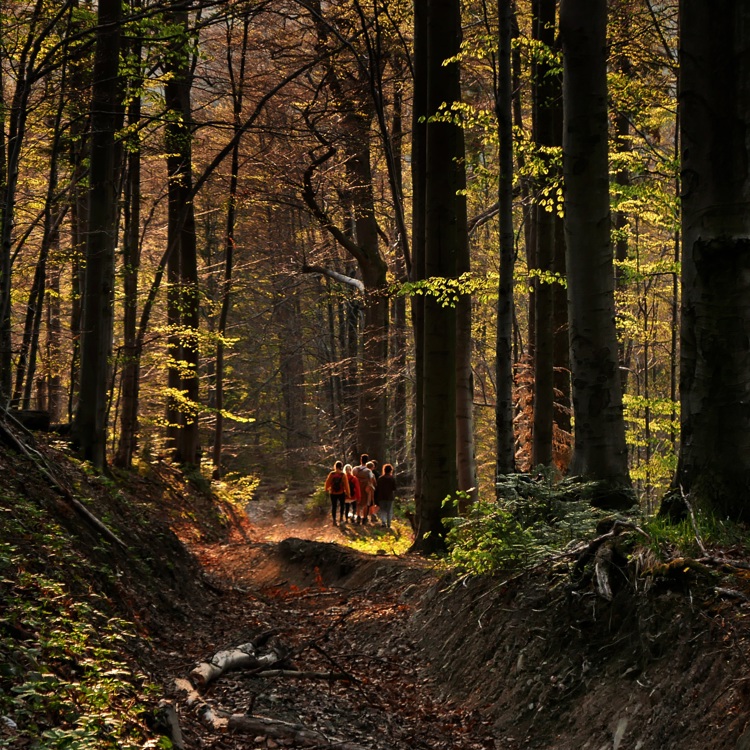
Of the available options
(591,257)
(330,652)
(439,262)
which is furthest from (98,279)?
(591,257)

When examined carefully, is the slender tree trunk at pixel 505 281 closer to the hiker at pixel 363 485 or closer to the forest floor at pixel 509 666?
the forest floor at pixel 509 666

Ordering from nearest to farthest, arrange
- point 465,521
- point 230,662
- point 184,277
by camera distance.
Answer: point 230,662 < point 465,521 < point 184,277

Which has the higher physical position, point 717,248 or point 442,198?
point 442,198

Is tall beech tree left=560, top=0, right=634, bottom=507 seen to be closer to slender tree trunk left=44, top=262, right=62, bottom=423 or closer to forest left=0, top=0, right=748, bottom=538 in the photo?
forest left=0, top=0, right=748, bottom=538

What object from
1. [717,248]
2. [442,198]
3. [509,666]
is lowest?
[509,666]

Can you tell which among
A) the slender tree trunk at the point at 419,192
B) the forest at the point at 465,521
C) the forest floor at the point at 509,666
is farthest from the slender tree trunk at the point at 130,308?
the forest floor at the point at 509,666

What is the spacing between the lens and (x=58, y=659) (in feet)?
14.4

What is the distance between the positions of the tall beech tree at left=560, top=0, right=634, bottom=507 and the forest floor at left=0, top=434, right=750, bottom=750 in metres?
1.66

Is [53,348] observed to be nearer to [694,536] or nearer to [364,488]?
[364,488]

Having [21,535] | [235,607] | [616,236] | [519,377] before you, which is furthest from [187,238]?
[21,535]

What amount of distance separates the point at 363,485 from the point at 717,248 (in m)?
14.8

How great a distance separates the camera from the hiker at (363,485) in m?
19.3

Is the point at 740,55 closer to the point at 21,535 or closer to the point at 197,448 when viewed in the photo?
the point at 21,535

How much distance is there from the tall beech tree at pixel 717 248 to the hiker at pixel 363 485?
1398 centimetres
